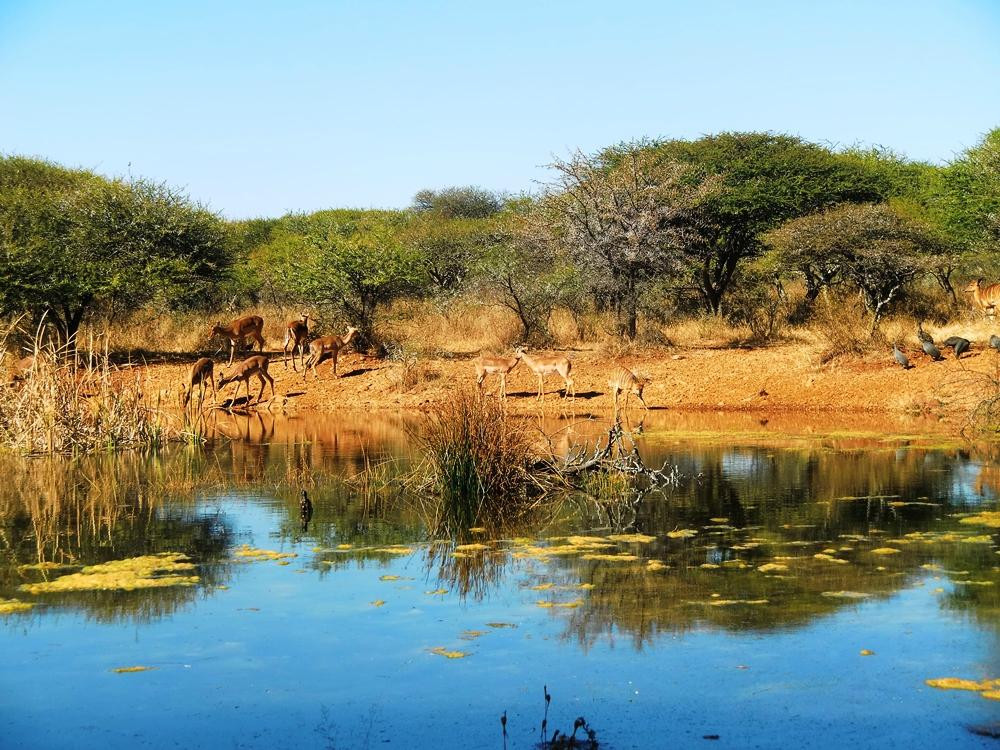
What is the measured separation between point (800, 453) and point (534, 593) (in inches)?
325

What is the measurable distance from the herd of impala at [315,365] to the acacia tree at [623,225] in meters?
3.19

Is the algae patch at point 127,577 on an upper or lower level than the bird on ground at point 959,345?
lower

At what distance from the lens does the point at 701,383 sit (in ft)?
77.7

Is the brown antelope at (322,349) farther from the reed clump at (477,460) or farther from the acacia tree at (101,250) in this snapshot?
the reed clump at (477,460)

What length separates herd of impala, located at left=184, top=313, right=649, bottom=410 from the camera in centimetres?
2222

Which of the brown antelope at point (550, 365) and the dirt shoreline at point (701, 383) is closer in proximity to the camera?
the dirt shoreline at point (701, 383)

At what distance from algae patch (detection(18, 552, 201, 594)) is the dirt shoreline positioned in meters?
10.3

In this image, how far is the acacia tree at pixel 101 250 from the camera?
1070 inches

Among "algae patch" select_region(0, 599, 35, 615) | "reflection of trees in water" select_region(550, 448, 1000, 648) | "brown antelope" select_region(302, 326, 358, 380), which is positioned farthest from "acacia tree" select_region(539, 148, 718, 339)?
"algae patch" select_region(0, 599, 35, 615)

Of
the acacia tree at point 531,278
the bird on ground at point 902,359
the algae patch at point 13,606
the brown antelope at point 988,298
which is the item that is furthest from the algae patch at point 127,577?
the brown antelope at point 988,298

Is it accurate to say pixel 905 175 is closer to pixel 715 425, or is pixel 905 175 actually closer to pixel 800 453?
pixel 715 425

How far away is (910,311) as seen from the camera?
28281 millimetres

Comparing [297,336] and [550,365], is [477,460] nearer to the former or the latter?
[550,365]

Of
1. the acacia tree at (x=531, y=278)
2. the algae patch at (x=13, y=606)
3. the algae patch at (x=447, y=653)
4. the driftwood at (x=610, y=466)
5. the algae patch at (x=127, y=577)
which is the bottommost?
the algae patch at (x=447, y=653)
